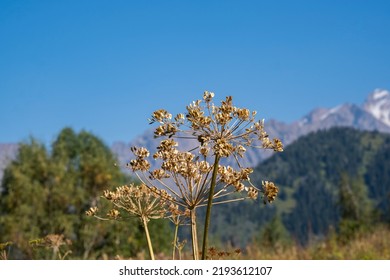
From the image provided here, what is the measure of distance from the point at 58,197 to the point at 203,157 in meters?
85.1

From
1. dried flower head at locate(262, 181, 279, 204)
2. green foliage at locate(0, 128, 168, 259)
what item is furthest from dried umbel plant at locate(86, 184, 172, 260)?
green foliage at locate(0, 128, 168, 259)

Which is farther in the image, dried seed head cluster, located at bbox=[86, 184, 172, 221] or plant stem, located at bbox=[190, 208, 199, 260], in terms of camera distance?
dried seed head cluster, located at bbox=[86, 184, 172, 221]

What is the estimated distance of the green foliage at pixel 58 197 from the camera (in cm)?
7794

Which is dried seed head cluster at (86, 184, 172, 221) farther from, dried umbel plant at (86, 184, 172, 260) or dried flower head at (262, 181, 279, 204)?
dried flower head at (262, 181, 279, 204)

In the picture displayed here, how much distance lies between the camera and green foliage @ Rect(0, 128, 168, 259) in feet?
256

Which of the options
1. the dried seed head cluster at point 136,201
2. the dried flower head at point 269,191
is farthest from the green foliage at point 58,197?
the dried flower head at point 269,191

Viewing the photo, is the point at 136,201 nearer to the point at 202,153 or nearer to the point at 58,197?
the point at 202,153

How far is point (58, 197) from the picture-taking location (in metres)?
86.4

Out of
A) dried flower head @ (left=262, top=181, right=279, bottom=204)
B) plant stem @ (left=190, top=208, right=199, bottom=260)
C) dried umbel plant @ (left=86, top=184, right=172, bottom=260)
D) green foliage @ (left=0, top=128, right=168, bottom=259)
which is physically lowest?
plant stem @ (left=190, top=208, right=199, bottom=260)

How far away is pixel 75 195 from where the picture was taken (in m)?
85.9

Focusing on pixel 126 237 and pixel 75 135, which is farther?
pixel 75 135

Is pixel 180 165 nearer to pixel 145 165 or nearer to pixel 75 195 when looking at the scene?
pixel 145 165
